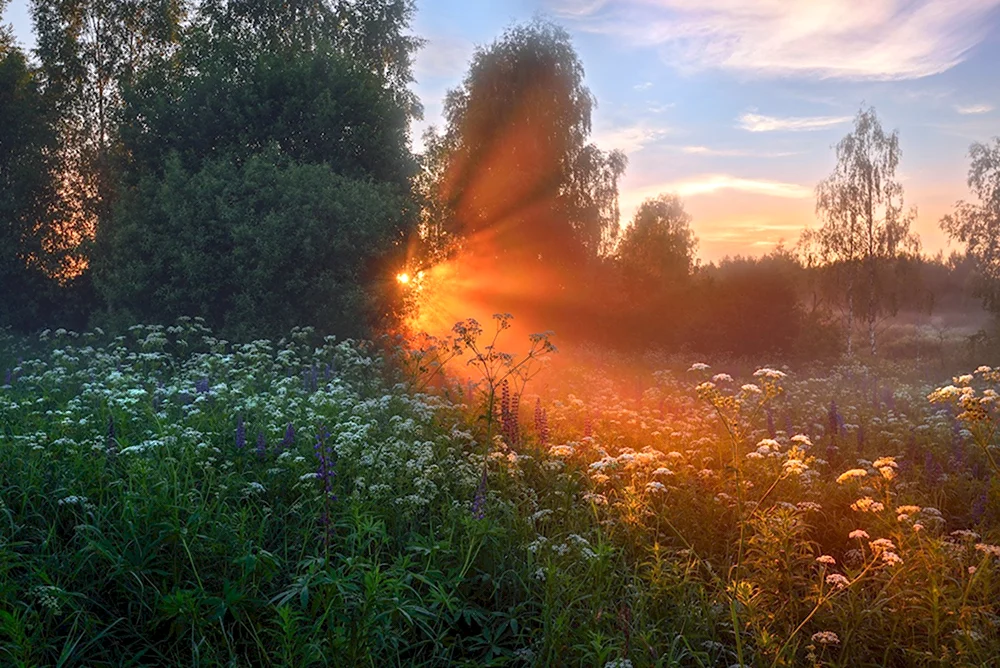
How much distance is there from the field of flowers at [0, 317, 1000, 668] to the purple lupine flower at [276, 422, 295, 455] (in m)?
0.19

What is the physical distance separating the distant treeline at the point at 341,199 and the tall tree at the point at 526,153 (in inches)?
3.2

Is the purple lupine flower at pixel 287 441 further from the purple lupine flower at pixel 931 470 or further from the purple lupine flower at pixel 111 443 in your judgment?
the purple lupine flower at pixel 931 470

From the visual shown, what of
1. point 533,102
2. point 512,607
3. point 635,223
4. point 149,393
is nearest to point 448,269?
point 533,102

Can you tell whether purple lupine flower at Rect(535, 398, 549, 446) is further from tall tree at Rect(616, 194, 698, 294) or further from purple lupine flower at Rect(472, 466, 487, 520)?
tall tree at Rect(616, 194, 698, 294)

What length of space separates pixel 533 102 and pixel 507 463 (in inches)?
965

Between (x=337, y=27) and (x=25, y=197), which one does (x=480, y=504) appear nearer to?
(x=25, y=197)

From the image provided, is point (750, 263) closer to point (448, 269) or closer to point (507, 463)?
point (448, 269)

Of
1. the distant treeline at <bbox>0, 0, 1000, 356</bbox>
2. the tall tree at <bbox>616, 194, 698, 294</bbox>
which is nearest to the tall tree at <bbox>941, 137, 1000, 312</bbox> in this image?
the distant treeline at <bbox>0, 0, 1000, 356</bbox>

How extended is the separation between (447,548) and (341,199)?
43.3ft

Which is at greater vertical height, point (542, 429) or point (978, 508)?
point (542, 429)

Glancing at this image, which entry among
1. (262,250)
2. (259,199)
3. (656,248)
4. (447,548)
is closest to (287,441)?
(447,548)

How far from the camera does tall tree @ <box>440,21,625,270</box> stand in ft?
92.0

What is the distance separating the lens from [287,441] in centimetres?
557

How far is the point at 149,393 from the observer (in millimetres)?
7652
